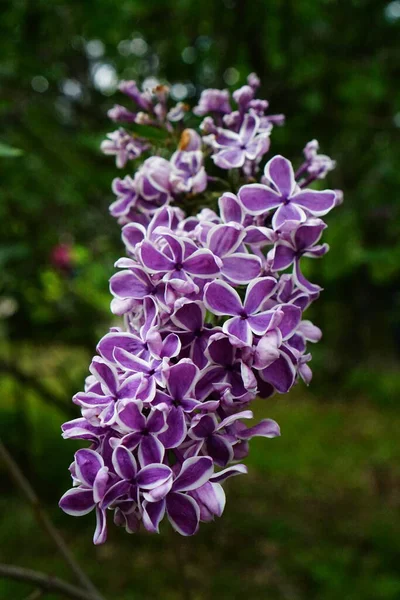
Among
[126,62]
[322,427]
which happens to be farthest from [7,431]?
[322,427]

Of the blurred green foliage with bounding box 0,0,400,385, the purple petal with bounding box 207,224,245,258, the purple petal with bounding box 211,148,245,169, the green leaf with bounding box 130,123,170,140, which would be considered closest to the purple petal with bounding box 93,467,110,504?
the purple petal with bounding box 207,224,245,258

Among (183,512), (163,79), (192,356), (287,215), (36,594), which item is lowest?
(36,594)

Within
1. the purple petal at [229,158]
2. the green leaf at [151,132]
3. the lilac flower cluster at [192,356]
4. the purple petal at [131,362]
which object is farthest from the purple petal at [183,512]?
the green leaf at [151,132]

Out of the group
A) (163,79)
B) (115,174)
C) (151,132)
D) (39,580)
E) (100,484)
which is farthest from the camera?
(163,79)

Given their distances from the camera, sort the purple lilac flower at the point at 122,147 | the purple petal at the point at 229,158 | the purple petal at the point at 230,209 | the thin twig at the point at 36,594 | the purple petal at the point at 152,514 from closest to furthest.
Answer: the purple petal at the point at 152,514, the purple petal at the point at 230,209, the purple petal at the point at 229,158, the purple lilac flower at the point at 122,147, the thin twig at the point at 36,594

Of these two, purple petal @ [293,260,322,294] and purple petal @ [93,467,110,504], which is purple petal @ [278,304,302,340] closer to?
purple petal @ [293,260,322,294]

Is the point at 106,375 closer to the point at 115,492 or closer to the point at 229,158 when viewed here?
the point at 115,492

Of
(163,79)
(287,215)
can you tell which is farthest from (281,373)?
(163,79)

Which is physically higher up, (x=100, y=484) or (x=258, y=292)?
(x=258, y=292)

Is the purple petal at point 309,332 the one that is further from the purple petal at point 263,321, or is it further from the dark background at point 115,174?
the dark background at point 115,174
